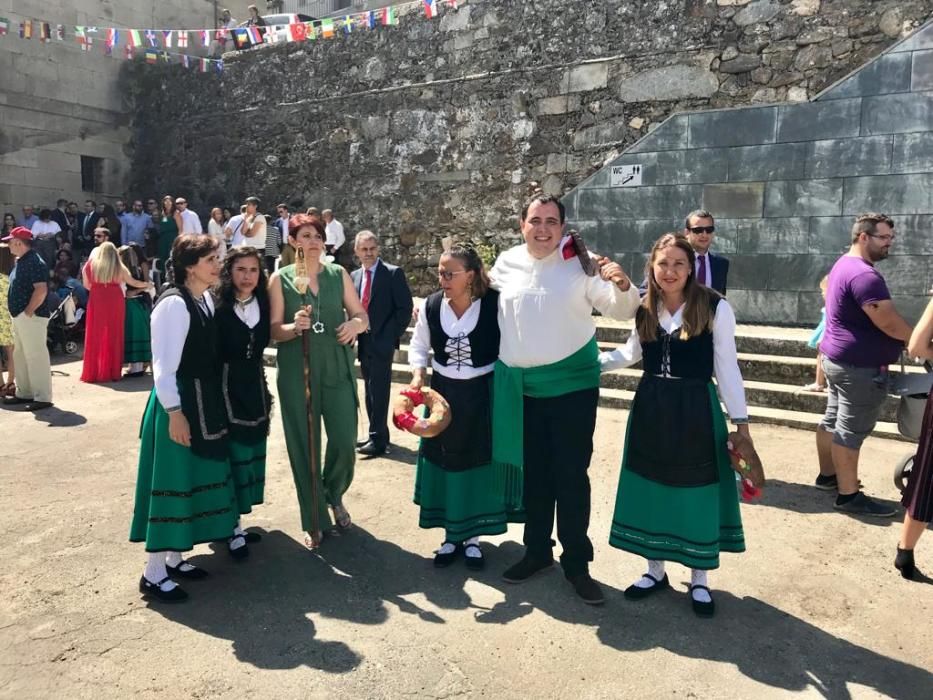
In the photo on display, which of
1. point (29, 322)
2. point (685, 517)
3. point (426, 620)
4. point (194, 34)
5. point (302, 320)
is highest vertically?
point (194, 34)

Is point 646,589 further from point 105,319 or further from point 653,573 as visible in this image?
point 105,319

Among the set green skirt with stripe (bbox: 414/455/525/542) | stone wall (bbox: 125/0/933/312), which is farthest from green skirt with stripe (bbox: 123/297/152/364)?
green skirt with stripe (bbox: 414/455/525/542)

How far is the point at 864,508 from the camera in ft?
14.3

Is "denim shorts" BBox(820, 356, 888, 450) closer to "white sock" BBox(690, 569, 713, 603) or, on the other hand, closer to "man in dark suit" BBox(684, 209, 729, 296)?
"man in dark suit" BBox(684, 209, 729, 296)

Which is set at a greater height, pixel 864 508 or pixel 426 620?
pixel 864 508

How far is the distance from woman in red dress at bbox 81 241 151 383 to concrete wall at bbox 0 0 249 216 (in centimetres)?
786

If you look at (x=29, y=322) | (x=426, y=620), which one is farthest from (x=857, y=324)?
(x=29, y=322)

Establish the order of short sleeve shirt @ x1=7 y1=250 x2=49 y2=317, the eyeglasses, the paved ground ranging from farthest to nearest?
short sleeve shirt @ x1=7 y1=250 x2=49 y2=317 → the eyeglasses → the paved ground

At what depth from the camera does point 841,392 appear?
436 cm

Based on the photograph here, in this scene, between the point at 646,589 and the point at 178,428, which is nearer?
the point at 178,428

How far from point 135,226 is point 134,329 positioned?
5.73m

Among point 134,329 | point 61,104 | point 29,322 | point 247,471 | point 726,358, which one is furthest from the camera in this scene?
point 61,104

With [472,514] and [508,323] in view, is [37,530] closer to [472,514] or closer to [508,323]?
[472,514]

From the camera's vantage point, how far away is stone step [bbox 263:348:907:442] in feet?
19.8
